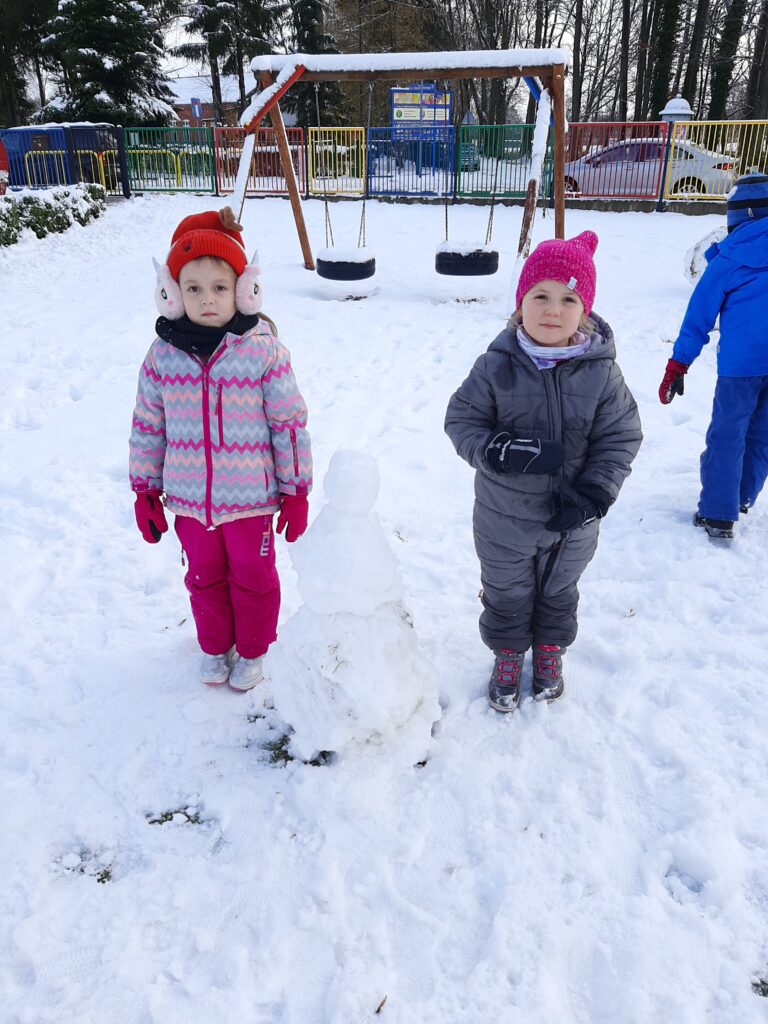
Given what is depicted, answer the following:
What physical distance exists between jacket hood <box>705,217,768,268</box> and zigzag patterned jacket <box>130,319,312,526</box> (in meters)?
2.42

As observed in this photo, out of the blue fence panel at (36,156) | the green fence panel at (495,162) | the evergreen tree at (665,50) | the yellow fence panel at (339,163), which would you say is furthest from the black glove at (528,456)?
the evergreen tree at (665,50)

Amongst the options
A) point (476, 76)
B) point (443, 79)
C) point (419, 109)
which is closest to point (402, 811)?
point (443, 79)

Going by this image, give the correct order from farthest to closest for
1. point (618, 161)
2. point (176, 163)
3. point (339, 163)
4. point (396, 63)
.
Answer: point (339, 163)
point (176, 163)
point (618, 161)
point (396, 63)

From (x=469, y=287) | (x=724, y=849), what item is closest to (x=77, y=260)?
(x=469, y=287)

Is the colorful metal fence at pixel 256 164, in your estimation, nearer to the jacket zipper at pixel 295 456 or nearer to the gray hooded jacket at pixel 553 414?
the jacket zipper at pixel 295 456

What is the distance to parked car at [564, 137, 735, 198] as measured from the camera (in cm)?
1465

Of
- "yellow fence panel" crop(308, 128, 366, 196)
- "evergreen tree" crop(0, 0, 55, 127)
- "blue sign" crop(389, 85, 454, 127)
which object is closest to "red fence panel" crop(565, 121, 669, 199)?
"blue sign" crop(389, 85, 454, 127)

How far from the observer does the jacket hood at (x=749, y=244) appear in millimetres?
3436

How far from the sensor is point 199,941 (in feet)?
5.90

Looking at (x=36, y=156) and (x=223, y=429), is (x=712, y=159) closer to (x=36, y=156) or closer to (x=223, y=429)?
(x=36, y=156)

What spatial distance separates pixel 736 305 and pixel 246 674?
291 cm

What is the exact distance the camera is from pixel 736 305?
3.54 metres

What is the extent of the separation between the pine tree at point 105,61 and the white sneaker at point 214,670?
2352 centimetres

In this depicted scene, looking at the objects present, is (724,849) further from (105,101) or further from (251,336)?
(105,101)
